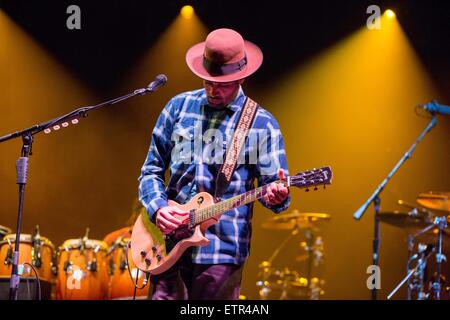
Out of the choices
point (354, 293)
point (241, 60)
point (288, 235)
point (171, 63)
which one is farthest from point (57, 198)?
point (241, 60)

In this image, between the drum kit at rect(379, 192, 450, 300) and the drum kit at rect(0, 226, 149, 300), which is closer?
the drum kit at rect(379, 192, 450, 300)

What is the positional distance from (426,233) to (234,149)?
3.92 m

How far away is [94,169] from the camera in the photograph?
29.9 feet

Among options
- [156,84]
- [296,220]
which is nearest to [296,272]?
[296,220]

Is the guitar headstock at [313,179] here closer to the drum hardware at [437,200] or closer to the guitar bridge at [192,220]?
the guitar bridge at [192,220]

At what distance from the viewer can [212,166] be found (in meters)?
3.85

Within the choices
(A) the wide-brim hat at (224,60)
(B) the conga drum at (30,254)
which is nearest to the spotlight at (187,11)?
(B) the conga drum at (30,254)

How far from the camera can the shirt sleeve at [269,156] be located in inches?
151

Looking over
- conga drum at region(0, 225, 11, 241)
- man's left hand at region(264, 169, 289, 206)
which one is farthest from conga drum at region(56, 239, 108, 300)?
man's left hand at region(264, 169, 289, 206)

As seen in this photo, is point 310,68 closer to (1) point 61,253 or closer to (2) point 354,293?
(2) point 354,293

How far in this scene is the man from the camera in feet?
12.1

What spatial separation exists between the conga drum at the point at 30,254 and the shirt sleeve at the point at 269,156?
4.30 meters

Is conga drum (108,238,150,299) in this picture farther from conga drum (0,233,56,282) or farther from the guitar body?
the guitar body
